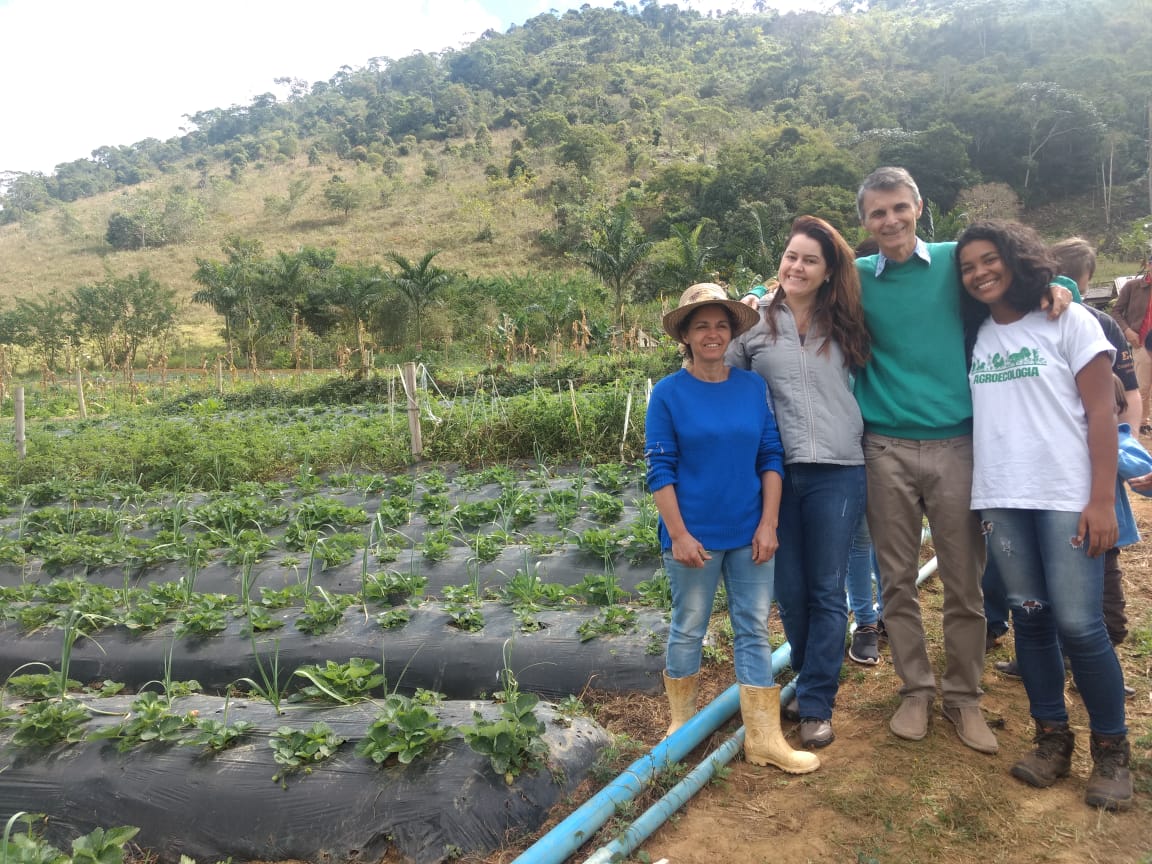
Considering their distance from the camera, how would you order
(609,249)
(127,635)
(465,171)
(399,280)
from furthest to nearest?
(465,171) → (399,280) → (609,249) → (127,635)

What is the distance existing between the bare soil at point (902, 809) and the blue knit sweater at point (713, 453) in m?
0.72

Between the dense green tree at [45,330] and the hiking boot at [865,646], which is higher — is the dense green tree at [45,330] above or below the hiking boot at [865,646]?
above

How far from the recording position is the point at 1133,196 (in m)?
31.3

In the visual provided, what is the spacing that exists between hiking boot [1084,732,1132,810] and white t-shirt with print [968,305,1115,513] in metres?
0.65

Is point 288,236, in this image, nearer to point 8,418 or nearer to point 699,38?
point 8,418

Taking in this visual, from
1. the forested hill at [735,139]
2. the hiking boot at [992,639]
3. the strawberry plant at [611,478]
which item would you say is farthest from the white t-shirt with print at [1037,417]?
the forested hill at [735,139]

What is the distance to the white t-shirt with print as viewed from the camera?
193 centimetres

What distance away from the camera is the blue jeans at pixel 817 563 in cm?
220

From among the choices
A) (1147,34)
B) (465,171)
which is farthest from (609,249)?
(1147,34)

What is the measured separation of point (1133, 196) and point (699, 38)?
60739 millimetres

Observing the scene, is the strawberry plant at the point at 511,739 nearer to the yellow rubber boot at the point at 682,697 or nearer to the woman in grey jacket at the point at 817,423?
the yellow rubber boot at the point at 682,697

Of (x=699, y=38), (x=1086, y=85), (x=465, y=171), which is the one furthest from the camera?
(x=699, y=38)

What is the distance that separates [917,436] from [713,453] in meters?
0.61

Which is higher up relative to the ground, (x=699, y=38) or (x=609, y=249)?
(x=699, y=38)
